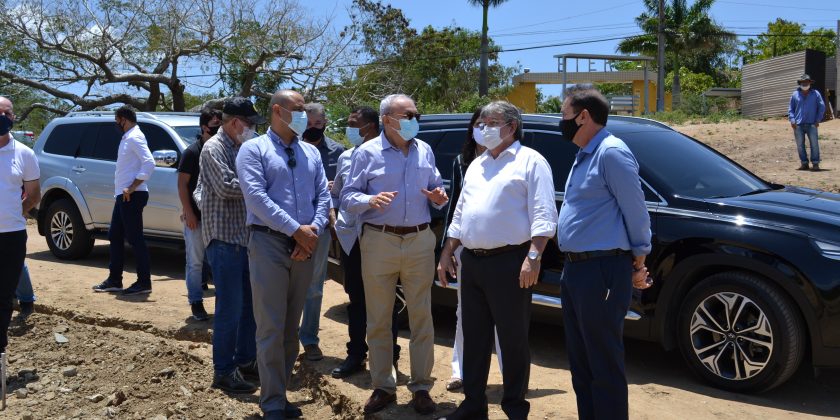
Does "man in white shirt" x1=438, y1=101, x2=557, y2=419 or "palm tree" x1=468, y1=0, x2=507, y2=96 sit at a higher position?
"palm tree" x1=468, y1=0, x2=507, y2=96

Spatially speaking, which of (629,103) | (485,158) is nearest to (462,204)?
(485,158)

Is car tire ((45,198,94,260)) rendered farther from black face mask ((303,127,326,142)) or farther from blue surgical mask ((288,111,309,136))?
blue surgical mask ((288,111,309,136))

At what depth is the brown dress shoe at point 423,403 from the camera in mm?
5145

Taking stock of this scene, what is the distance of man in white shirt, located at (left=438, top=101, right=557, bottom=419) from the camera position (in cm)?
461

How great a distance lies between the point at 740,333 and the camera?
5.33m

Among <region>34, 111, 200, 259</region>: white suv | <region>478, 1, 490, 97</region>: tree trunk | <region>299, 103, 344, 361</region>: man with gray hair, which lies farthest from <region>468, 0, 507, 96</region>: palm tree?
<region>299, 103, 344, 361</region>: man with gray hair

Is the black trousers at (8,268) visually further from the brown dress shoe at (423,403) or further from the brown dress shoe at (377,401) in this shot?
the brown dress shoe at (423,403)

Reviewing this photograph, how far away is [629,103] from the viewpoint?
33375 mm

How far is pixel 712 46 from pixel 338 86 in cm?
2946

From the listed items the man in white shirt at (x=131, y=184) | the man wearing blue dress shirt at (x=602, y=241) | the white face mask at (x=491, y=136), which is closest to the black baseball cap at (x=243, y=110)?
the white face mask at (x=491, y=136)

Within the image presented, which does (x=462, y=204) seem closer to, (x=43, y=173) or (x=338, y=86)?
(x=43, y=173)

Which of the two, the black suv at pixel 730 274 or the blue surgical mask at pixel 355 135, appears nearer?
the black suv at pixel 730 274

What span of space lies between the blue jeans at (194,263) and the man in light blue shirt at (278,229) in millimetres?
2603

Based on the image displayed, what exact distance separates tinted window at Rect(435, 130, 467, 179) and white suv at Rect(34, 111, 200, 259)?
402cm
